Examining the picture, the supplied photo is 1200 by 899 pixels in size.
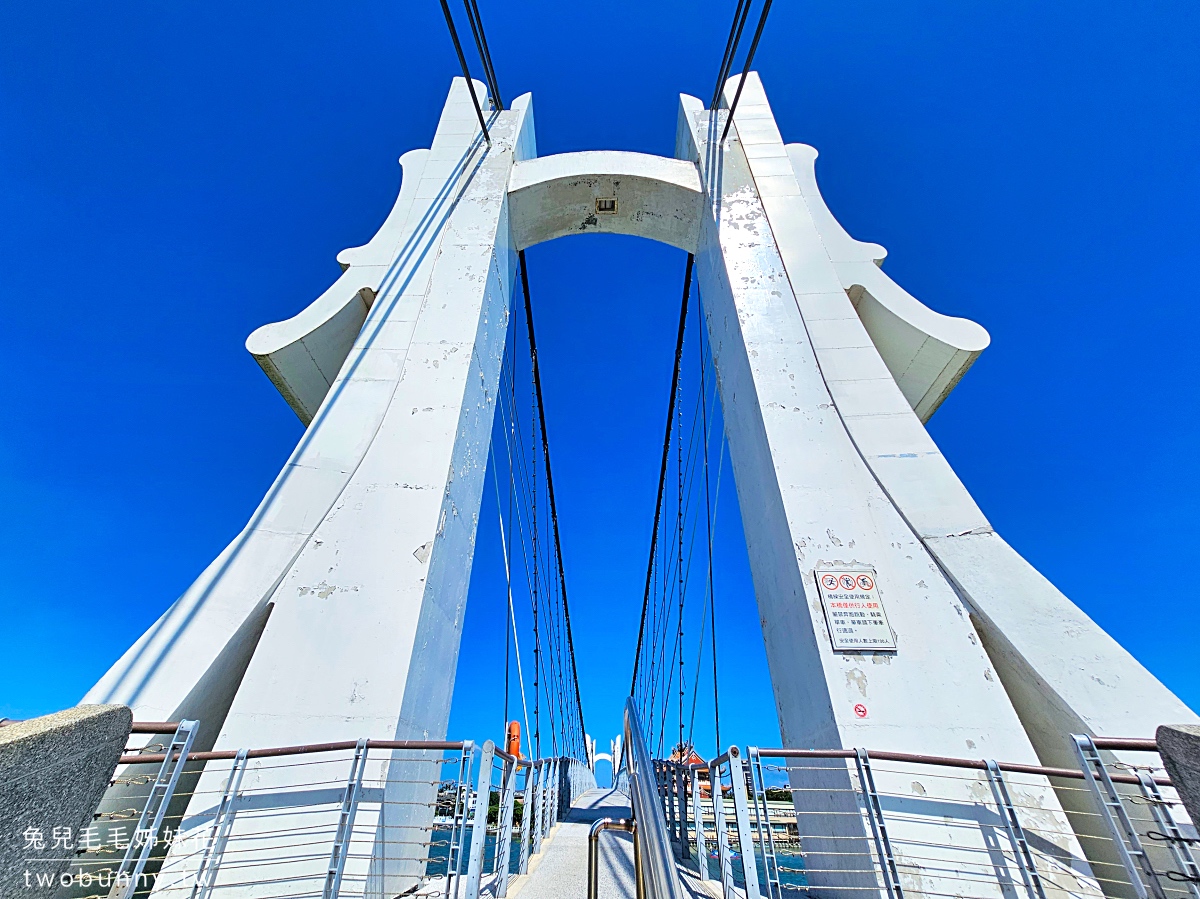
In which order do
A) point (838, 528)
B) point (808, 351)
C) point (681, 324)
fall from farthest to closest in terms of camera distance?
point (681, 324)
point (808, 351)
point (838, 528)

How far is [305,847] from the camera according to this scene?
256 cm

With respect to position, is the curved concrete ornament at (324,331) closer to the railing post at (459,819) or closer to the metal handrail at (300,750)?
the metal handrail at (300,750)

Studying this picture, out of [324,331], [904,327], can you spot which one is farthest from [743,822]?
[324,331]

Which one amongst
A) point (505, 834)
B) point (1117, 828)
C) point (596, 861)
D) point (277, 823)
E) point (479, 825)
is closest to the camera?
point (596, 861)

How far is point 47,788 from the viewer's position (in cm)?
145

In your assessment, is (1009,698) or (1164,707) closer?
(1164,707)

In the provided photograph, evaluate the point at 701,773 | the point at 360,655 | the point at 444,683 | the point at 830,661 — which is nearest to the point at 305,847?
the point at 360,655

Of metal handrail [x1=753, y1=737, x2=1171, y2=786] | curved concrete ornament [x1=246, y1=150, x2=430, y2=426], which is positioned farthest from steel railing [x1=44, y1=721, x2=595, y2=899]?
curved concrete ornament [x1=246, y1=150, x2=430, y2=426]

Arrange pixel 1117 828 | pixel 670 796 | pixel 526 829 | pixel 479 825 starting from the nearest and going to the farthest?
1. pixel 1117 828
2. pixel 479 825
3. pixel 526 829
4. pixel 670 796

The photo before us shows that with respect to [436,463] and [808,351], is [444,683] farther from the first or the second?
[808,351]

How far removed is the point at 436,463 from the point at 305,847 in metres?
2.24

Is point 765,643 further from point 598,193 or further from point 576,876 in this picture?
point 598,193

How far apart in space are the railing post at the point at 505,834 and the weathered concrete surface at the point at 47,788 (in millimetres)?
1723

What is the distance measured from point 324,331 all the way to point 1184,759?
579 cm
